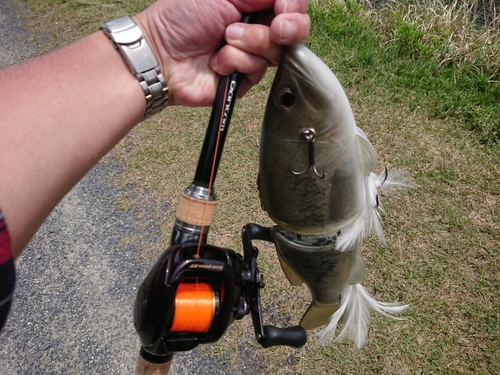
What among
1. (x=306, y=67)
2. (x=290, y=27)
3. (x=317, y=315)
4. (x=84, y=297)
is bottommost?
(x=84, y=297)

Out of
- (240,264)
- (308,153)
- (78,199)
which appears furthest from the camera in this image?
(78,199)

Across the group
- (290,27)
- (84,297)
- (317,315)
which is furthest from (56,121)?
(84,297)

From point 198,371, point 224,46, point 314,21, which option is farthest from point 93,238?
point 314,21

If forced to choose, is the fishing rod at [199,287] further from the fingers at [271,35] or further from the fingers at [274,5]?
the fingers at [274,5]

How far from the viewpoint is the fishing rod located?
1.15 meters

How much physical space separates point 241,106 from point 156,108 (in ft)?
8.18

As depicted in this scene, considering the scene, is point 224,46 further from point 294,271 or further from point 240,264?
point 294,271

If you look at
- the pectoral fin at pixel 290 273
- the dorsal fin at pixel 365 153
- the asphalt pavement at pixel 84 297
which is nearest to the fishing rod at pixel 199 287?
the pectoral fin at pixel 290 273

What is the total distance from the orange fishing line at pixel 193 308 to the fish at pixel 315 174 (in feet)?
1.52

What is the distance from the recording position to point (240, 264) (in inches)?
50.8

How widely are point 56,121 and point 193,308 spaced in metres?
0.66

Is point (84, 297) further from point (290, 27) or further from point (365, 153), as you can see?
point (290, 27)

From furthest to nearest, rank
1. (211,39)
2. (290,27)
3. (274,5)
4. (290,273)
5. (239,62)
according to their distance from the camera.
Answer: (290,273) < (211,39) < (239,62) < (274,5) < (290,27)

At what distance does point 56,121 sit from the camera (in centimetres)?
121
